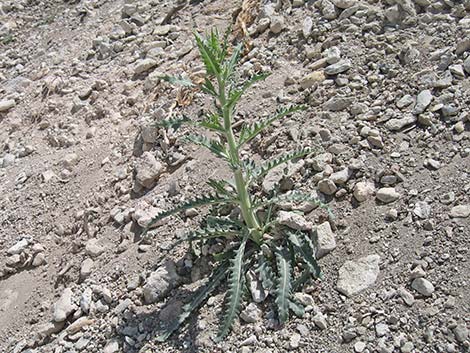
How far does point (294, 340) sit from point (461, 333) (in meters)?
0.83

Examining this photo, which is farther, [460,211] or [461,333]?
[460,211]

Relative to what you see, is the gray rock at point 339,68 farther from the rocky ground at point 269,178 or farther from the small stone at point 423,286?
the small stone at point 423,286

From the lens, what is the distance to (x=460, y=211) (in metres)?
3.32

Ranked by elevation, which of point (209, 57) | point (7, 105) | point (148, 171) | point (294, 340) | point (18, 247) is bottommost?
point (294, 340)

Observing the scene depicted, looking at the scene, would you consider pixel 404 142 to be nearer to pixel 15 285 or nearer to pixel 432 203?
pixel 432 203

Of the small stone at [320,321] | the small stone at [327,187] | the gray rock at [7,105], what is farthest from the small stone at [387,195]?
the gray rock at [7,105]

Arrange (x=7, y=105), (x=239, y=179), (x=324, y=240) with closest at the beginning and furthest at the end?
1. (x=239, y=179)
2. (x=324, y=240)
3. (x=7, y=105)

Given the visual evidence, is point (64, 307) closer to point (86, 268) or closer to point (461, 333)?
point (86, 268)

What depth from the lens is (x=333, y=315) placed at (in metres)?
3.17

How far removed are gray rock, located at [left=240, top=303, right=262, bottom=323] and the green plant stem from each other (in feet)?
1.33

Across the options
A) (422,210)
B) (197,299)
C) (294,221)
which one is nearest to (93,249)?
(197,299)

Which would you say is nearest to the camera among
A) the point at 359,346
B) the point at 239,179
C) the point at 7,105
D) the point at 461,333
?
the point at 461,333

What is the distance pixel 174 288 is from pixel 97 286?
1.88 feet

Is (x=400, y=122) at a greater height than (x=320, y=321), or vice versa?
(x=400, y=122)
